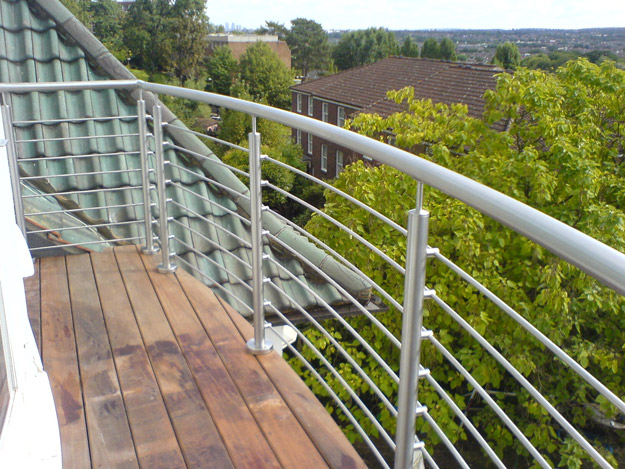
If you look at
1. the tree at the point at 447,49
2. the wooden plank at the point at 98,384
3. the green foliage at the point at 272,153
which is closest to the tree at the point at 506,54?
the tree at the point at 447,49

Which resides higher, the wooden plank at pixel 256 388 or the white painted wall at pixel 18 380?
the white painted wall at pixel 18 380

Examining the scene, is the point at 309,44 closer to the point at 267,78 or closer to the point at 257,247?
the point at 267,78

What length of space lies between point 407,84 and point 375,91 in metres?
2.00

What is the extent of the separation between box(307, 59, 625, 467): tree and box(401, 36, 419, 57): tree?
2350 inches

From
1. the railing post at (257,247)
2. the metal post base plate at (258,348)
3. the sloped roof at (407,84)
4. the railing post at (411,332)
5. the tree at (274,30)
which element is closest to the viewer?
the railing post at (411,332)

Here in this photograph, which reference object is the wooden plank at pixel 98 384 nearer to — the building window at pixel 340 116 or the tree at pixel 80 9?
the building window at pixel 340 116

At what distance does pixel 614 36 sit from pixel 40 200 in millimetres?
29559

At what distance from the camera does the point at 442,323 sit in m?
9.32

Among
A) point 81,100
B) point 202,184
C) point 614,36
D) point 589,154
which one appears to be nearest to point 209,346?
point 202,184

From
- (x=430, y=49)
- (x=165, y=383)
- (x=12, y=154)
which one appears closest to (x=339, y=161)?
(x=12, y=154)

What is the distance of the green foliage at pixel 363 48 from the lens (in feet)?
206

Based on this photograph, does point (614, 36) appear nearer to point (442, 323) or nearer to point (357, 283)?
point (442, 323)

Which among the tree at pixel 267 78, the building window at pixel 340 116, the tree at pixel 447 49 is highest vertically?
the tree at pixel 447 49

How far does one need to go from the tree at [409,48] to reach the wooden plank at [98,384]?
2698 inches
